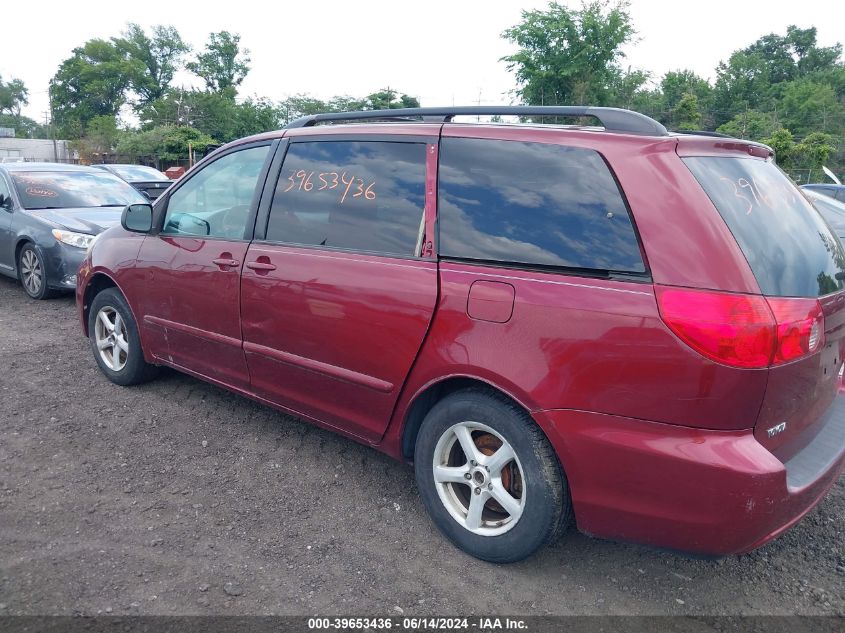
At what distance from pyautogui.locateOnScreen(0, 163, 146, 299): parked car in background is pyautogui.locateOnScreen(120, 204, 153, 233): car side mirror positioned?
3.01m

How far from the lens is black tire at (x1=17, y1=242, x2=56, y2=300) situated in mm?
7593

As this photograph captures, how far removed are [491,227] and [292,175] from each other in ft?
4.44

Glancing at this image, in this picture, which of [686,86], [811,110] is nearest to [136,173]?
[811,110]

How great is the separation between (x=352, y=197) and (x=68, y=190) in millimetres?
6626

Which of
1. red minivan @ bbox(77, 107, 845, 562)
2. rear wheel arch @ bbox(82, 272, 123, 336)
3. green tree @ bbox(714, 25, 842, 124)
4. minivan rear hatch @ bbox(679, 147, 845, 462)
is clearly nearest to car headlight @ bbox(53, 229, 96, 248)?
rear wheel arch @ bbox(82, 272, 123, 336)

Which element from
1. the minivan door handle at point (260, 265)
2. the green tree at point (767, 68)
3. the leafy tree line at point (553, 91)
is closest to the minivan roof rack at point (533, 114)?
the minivan door handle at point (260, 265)

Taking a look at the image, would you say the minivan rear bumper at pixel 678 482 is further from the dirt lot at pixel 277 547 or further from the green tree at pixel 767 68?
the green tree at pixel 767 68

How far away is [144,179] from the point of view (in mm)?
14188

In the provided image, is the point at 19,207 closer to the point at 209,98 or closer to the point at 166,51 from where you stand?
the point at 209,98

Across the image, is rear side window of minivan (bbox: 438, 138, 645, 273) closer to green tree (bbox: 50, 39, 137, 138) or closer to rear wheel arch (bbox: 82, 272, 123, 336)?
rear wheel arch (bbox: 82, 272, 123, 336)

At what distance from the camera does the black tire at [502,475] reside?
2.62 meters

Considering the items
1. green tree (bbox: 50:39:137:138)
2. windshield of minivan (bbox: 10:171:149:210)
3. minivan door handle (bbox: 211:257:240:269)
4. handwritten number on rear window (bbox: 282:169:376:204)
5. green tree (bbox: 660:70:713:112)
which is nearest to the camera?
handwritten number on rear window (bbox: 282:169:376:204)

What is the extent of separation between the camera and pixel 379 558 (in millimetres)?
2924

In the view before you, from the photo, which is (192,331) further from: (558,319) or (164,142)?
(164,142)
